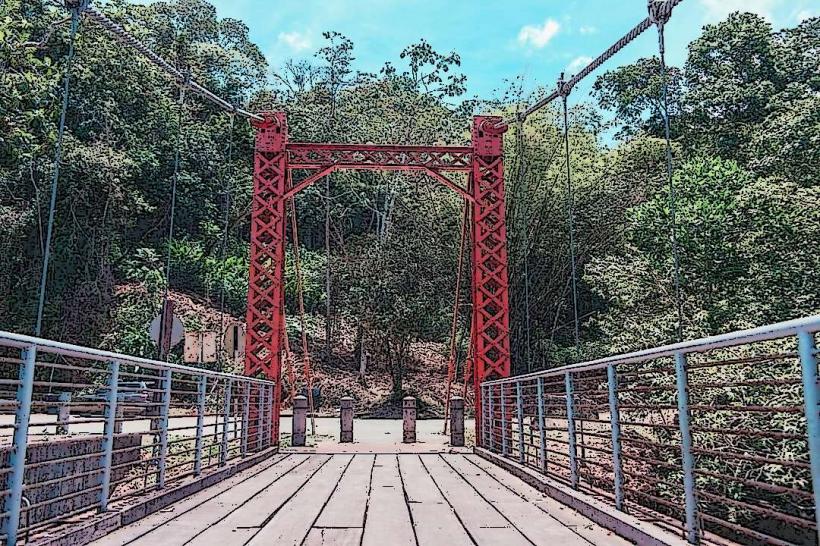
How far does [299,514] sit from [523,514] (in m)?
1.11

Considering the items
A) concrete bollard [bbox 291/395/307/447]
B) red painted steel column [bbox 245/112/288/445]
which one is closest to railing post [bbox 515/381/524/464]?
red painted steel column [bbox 245/112/288/445]

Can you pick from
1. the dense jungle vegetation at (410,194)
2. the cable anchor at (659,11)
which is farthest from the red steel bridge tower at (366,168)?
the cable anchor at (659,11)

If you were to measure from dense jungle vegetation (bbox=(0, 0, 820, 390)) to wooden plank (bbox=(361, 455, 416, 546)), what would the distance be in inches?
229

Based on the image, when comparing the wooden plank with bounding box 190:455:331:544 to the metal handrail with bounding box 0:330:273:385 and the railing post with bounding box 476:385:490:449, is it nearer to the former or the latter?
the metal handrail with bounding box 0:330:273:385

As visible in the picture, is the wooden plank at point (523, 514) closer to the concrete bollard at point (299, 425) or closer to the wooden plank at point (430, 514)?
the wooden plank at point (430, 514)

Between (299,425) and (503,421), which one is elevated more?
(503,421)

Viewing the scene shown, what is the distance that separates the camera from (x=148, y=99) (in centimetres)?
2175

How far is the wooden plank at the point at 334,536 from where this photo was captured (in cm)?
268

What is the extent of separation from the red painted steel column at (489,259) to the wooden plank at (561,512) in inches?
110

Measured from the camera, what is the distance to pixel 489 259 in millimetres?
8555

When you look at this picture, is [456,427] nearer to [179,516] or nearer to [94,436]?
[94,436]

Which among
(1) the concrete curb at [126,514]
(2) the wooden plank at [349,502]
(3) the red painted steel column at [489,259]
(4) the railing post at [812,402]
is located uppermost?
(3) the red painted steel column at [489,259]

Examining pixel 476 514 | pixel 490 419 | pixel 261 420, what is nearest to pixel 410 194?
pixel 490 419

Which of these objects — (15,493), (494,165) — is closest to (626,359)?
(15,493)
